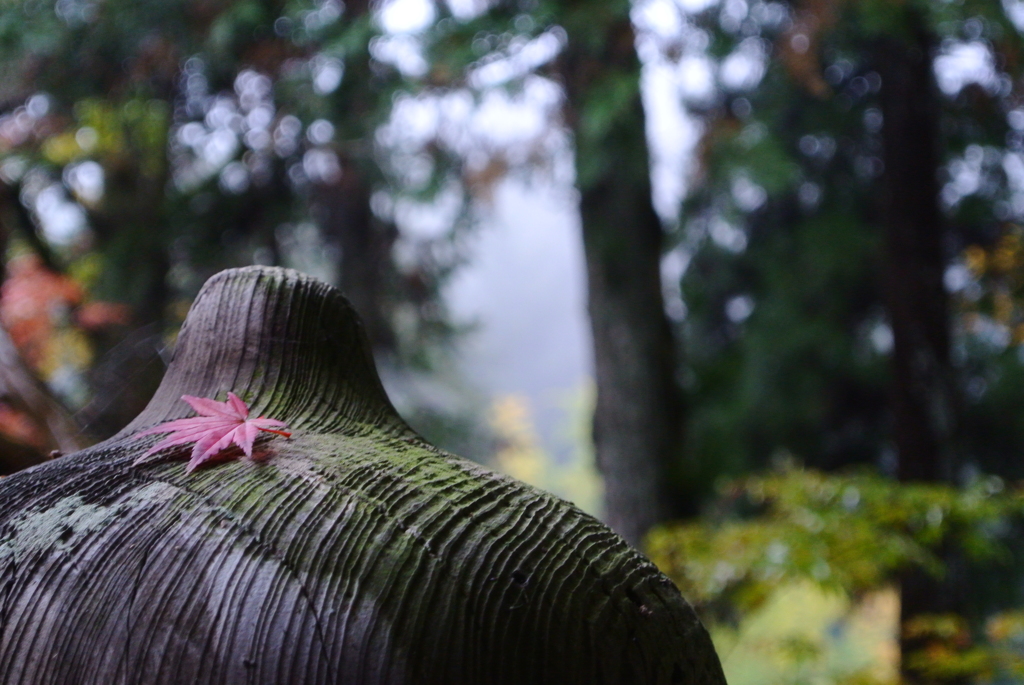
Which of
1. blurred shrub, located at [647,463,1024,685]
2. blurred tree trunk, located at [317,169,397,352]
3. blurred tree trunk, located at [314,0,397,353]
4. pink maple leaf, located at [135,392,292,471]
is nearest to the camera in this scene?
pink maple leaf, located at [135,392,292,471]

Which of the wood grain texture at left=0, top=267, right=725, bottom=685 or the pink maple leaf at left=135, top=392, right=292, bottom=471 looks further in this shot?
the pink maple leaf at left=135, top=392, right=292, bottom=471

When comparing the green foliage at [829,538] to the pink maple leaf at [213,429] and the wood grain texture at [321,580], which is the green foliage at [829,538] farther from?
the pink maple leaf at [213,429]

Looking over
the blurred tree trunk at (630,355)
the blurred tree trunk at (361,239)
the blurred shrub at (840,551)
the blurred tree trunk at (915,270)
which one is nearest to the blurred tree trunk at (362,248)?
the blurred tree trunk at (361,239)

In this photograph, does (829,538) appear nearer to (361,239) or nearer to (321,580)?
(321,580)

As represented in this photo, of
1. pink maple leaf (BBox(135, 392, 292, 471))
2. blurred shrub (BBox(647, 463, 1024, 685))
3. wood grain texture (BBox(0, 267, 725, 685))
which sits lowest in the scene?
blurred shrub (BBox(647, 463, 1024, 685))

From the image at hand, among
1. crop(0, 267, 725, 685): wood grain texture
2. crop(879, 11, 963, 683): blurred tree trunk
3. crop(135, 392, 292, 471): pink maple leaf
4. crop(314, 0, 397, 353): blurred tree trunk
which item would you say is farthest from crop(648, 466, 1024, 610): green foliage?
crop(314, 0, 397, 353): blurred tree trunk

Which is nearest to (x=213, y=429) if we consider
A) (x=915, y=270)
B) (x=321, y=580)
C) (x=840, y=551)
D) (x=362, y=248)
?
(x=321, y=580)

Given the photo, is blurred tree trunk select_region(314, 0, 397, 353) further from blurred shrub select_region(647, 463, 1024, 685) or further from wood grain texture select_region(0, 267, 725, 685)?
wood grain texture select_region(0, 267, 725, 685)
